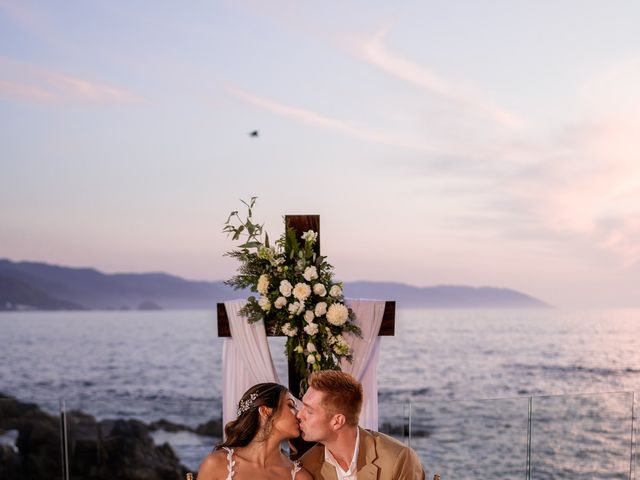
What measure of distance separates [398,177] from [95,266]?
1530 cm

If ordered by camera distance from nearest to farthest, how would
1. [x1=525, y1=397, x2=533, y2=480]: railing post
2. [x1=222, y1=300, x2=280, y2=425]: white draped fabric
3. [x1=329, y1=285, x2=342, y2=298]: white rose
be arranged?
[x1=329, y1=285, x2=342, y2=298]: white rose
[x1=222, y1=300, x2=280, y2=425]: white draped fabric
[x1=525, y1=397, x2=533, y2=480]: railing post

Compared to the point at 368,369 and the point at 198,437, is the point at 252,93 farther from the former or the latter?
the point at 368,369

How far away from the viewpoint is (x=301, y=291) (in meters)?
4.61

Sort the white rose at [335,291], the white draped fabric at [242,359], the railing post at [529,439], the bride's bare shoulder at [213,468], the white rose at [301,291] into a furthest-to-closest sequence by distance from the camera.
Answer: the railing post at [529,439]
the white draped fabric at [242,359]
the white rose at [335,291]
the white rose at [301,291]
the bride's bare shoulder at [213,468]

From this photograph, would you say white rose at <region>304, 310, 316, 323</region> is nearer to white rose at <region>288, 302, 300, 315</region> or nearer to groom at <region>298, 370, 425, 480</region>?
white rose at <region>288, 302, 300, 315</region>

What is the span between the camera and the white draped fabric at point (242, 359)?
4.89 metres

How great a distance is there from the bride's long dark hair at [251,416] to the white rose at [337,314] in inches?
51.1

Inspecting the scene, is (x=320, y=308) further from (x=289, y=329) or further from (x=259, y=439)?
(x=259, y=439)

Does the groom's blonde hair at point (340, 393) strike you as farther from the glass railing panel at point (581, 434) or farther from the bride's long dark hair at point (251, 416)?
the glass railing panel at point (581, 434)

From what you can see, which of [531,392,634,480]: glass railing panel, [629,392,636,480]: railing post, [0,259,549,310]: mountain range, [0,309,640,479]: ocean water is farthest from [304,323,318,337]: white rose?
[0,259,549,310]: mountain range

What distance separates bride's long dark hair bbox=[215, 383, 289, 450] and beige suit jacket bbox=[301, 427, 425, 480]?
0.35m

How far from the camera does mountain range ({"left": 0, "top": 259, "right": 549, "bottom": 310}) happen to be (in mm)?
32219

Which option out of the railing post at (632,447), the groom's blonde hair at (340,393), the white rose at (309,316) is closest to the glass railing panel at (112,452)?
the white rose at (309,316)

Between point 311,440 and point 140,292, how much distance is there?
106 ft
